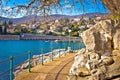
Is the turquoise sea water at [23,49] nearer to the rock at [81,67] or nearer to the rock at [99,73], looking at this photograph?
the rock at [81,67]

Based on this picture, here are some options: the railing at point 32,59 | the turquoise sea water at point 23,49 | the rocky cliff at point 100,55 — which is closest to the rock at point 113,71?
the rocky cliff at point 100,55

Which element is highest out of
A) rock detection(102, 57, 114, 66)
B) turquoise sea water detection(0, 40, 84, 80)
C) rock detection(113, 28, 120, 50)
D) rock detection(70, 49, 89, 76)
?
rock detection(113, 28, 120, 50)

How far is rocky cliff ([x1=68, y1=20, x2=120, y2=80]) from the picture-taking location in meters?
8.98

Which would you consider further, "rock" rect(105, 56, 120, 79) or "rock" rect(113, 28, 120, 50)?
"rock" rect(113, 28, 120, 50)

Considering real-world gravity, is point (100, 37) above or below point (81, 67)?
above

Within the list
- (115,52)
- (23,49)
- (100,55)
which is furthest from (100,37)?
(23,49)

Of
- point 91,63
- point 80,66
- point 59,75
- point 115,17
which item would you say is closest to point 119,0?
point 115,17

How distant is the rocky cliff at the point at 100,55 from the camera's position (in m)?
8.98

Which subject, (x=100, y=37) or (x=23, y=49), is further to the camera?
(x=23, y=49)

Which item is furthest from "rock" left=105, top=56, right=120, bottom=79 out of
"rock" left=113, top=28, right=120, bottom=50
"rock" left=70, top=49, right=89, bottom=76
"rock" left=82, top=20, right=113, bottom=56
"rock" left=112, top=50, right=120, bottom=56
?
"rock" left=82, top=20, right=113, bottom=56

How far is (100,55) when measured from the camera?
1002 cm

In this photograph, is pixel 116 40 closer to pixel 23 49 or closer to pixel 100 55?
pixel 100 55

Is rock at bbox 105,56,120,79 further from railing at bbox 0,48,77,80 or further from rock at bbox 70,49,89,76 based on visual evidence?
railing at bbox 0,48,77,80

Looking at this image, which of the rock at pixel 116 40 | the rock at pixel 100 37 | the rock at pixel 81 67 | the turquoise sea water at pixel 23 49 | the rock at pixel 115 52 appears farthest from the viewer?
the turquoise sea water at pixel 23 49
